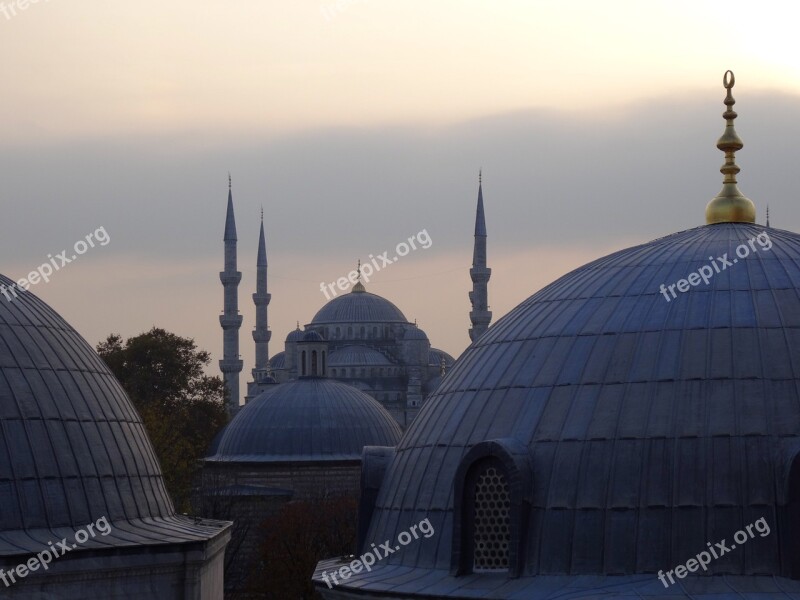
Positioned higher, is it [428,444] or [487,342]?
[487,342]

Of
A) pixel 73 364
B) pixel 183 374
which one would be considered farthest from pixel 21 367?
pixel 183 374

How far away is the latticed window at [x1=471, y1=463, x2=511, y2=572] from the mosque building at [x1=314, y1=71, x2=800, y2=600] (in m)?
0.02

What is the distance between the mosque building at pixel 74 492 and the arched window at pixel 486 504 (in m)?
4.23

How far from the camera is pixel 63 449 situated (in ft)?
64.1

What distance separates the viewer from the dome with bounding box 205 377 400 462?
60500 mm

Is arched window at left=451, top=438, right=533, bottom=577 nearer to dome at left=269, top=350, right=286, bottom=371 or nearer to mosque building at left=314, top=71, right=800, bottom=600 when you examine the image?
mosque building at left=314, top=71, right=800, bottom=600

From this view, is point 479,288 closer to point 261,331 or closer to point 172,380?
point 261,331

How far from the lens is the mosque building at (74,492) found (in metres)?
18.7

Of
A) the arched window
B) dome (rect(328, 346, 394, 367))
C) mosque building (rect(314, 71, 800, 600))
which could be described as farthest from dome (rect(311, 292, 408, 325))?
the arched window

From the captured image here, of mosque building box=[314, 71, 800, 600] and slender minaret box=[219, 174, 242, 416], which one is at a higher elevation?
slender minaret box=[219, 174, 242, 416]

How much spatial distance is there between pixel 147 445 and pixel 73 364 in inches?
72.7

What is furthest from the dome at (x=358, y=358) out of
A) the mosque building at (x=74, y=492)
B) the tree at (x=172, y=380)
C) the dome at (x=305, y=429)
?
the mosque building at (x=74, y=492)

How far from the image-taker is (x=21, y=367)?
781 inches

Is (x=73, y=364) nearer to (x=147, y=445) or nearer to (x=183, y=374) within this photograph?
(x=147, y=445)
